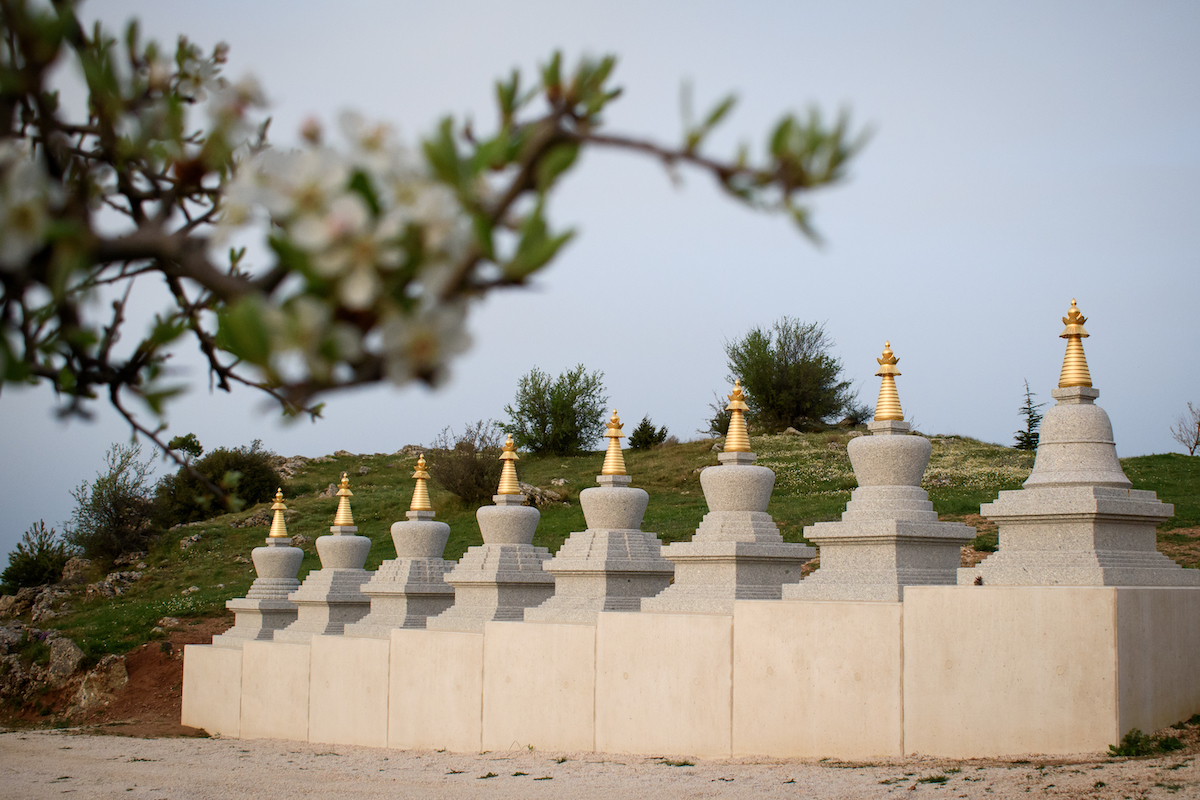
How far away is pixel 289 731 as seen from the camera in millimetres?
16219

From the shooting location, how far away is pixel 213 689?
1811cm

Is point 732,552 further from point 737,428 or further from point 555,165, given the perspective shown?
point 555,165

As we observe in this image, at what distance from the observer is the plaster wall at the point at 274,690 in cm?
1612

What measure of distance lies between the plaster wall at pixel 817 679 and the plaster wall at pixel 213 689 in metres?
9.91

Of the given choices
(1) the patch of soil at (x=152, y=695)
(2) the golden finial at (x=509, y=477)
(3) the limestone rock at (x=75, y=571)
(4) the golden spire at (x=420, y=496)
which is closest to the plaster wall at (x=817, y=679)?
(2) the golden finial at (x=509, y=477)

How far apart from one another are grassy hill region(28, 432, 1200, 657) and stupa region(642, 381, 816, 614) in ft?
34.9

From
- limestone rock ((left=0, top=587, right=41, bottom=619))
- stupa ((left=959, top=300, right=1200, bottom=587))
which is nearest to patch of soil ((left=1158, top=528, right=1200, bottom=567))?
stupa ((left=959, top=300, right=1200, bottom=587))

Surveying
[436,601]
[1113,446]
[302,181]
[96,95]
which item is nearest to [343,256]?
[302,181]

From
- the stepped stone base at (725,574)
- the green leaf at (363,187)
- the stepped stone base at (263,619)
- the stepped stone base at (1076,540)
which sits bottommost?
the stepped stone base at (263,619)

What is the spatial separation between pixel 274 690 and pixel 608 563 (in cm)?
661

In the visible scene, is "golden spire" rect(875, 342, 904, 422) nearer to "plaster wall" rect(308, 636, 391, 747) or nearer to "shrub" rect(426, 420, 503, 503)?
"plaster wall" rect(308, 636, 391, 747)

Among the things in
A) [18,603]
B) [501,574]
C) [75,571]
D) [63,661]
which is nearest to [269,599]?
[501,574]

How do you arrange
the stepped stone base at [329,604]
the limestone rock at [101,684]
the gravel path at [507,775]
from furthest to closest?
the limestone rock at [101,684] < the stepped stone base at [329,604] < the gravel path at [507,775]

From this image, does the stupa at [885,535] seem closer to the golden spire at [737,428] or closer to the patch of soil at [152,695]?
the golden spire at [737,428]
